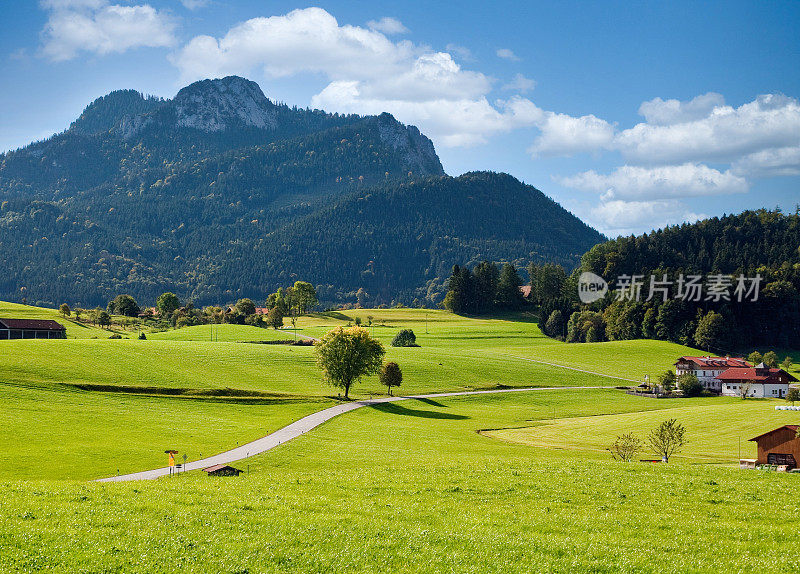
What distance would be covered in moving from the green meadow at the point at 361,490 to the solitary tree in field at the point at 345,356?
5746 millimetres

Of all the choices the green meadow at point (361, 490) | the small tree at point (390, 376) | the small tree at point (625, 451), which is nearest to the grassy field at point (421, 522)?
the green meadow at point (361, 490)

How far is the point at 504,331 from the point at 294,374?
98404mm

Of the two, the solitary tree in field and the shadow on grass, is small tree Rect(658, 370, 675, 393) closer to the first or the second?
the shadow on grass

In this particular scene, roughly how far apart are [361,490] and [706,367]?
395 feet

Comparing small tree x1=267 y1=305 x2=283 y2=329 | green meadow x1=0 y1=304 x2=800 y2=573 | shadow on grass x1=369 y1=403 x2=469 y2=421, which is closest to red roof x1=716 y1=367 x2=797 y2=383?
green meadow x1=0 y1=304 x2=800 y2=573

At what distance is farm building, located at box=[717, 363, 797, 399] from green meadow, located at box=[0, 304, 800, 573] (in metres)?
32.6

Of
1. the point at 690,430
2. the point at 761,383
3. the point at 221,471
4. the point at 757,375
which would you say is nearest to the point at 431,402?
the point at 690,430

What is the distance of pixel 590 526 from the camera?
21.4 meters

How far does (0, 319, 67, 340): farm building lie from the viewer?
139 metres

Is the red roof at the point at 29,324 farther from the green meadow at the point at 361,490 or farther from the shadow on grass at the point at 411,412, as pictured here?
the shadow on grass at the point at 411,412

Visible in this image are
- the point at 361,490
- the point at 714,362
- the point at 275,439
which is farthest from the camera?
the point at 714,362

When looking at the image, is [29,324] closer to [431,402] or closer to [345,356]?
[345,356]

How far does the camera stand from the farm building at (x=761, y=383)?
11388 cm

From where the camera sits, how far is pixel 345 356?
96.6 meters
